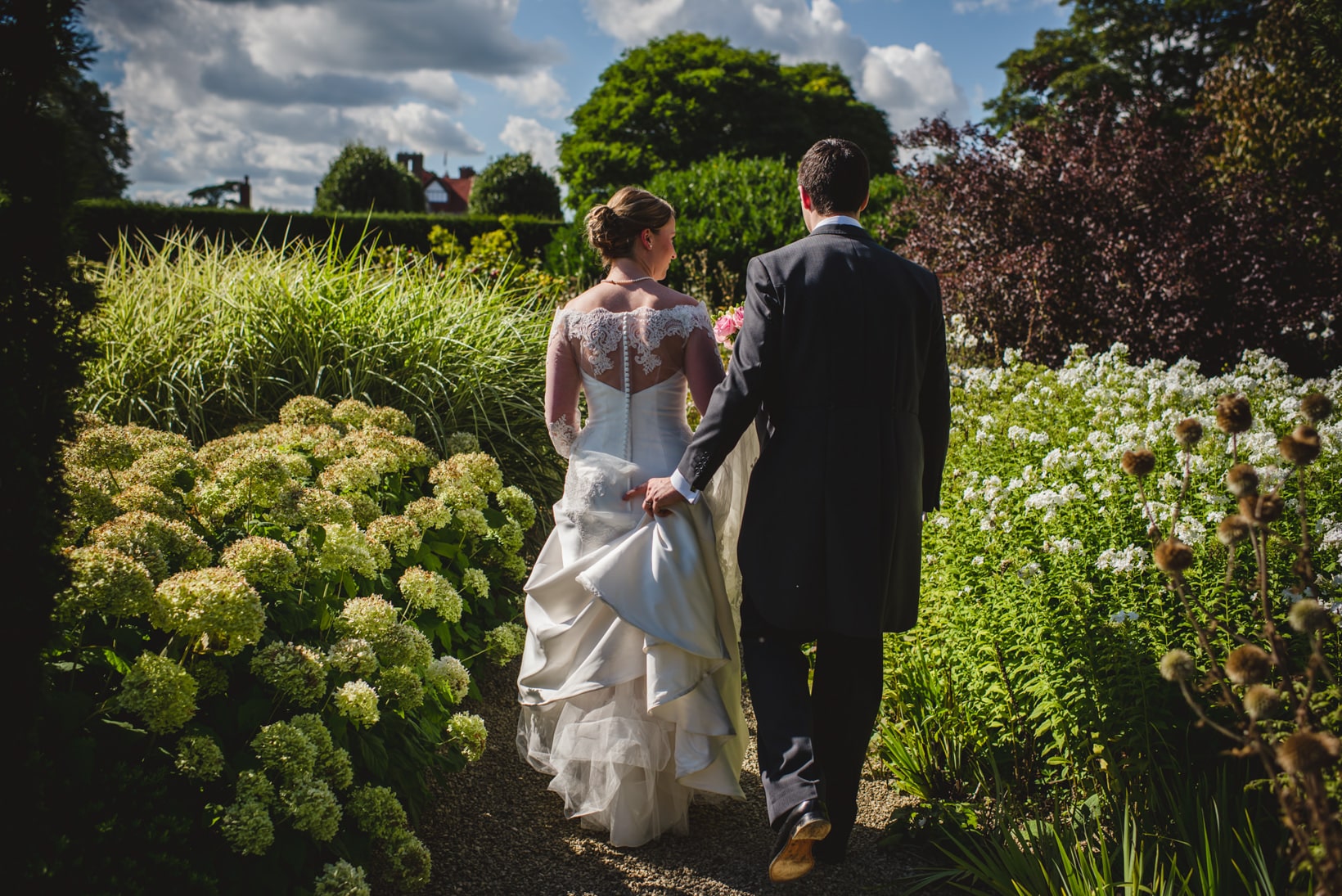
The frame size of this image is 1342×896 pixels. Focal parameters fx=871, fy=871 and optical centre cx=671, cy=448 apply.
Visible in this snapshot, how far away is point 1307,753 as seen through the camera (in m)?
1.15

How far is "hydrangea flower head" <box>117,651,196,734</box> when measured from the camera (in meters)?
1.69

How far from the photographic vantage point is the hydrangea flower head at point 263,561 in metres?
2.04

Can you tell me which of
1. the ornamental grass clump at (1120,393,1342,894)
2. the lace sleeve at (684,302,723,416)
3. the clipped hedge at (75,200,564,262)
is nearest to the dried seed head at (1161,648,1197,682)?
the ornamental grass clump at (1120,393,1342,894)

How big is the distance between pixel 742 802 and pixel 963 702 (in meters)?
0.81

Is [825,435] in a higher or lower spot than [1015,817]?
higher

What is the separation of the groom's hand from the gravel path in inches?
40.4

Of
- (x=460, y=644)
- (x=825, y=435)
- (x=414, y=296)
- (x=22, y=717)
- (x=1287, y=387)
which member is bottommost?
(x=460, y=644)

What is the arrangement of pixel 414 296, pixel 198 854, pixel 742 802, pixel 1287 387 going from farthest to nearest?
pixel 414 296, pixel 1287 387, pixel 742 802, pixel 198 854

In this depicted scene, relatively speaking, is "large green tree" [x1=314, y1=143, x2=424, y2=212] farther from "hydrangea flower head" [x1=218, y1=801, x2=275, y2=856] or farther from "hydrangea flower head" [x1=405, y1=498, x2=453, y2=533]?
"hydrangea flower head" [x1=218, y1=801, x2=275, y2=856]

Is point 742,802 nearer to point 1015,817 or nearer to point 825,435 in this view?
point 1015,817

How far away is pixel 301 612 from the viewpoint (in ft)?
7.30

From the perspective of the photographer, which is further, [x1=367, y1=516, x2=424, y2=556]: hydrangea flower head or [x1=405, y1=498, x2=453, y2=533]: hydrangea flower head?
[x1=405, y1=498, x2=453, y2=533]: hydrangea flower head

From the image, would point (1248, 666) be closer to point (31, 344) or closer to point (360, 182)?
point (31, 344)

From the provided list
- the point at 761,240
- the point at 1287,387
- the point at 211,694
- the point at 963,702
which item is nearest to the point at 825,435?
the point at 963,702
